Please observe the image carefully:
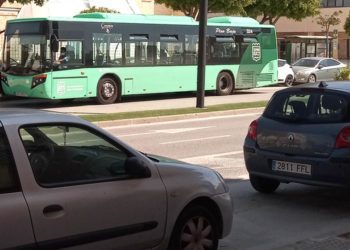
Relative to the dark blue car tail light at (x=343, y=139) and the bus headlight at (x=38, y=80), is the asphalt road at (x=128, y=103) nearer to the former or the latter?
the bus headlight at (x=38, y=80)

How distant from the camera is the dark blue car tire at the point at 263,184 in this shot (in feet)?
26.3

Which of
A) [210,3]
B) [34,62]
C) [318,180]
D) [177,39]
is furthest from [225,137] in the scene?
[210,3]

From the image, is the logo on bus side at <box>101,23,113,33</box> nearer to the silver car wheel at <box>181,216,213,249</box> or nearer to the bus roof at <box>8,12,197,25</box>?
the bus roof at <box>8,12,197,25</box>

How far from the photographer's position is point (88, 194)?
4.20m

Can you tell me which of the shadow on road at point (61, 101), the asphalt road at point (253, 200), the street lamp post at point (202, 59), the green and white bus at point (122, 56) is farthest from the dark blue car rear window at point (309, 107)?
the shadow on road at point (61, 101)

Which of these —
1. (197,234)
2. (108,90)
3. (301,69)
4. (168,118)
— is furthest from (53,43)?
(301,69)

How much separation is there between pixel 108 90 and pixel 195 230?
17487 mm

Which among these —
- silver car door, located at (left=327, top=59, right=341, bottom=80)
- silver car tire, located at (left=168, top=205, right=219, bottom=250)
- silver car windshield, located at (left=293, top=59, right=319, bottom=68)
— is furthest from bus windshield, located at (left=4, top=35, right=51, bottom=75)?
silver car door, located at (left=327, top=59, right=341, bottom=80)

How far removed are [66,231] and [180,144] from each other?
28.6ft

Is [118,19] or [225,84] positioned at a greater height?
[118,19]

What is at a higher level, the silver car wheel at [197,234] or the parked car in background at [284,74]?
the parked car in background at [284,74]

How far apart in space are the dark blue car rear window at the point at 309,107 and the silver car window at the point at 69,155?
3.40 meters

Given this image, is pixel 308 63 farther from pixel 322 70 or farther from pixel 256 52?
pixel 256 52

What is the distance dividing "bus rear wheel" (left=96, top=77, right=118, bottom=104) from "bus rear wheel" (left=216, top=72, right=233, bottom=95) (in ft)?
18.5
